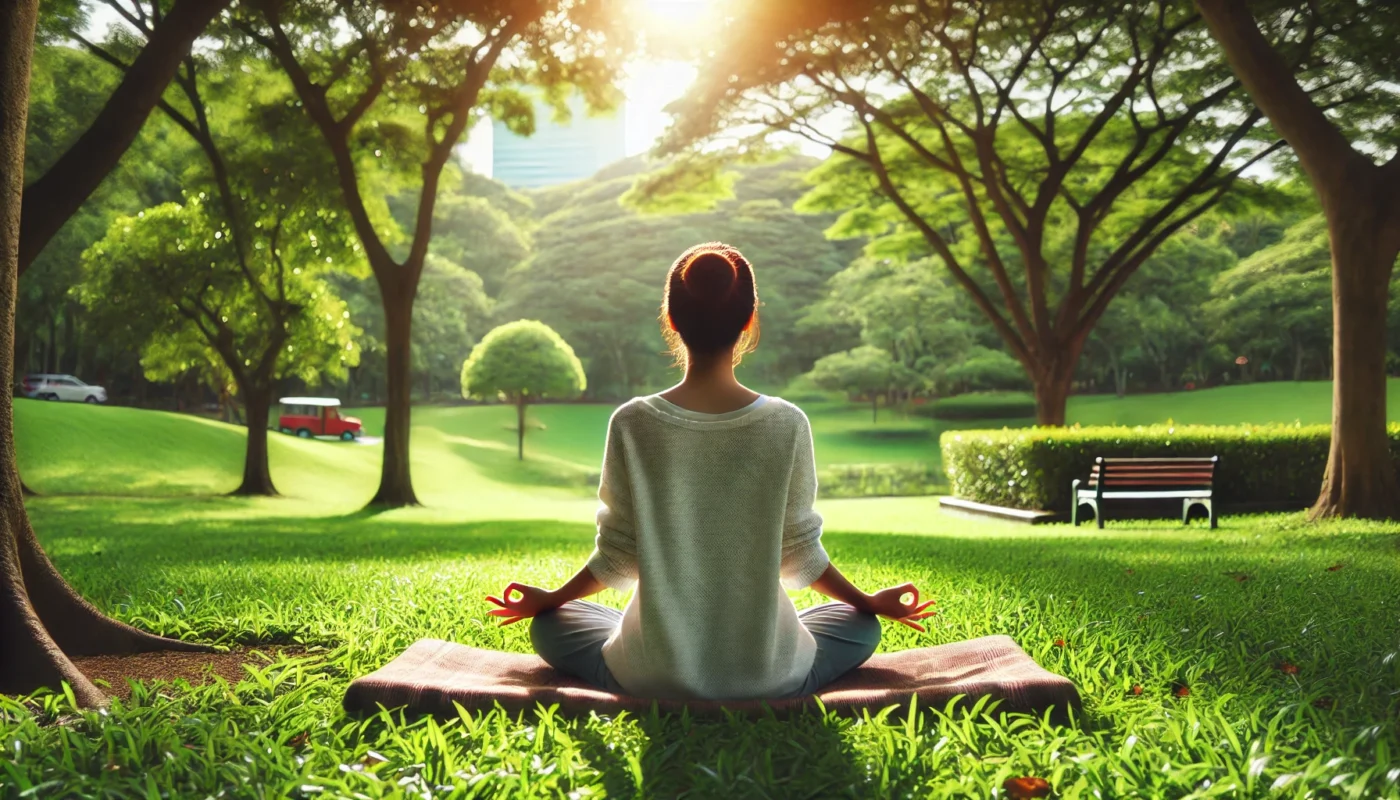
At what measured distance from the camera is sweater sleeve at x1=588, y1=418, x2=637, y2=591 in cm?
270

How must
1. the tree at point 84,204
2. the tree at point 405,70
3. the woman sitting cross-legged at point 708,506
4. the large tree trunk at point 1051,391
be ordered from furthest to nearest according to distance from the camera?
the tree at point 84,204 → the large tree trunk at point 1051,391 → the tree at point 405,70 → the woman sitting cross-legged at point 708,506

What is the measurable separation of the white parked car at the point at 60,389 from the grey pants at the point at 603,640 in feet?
108

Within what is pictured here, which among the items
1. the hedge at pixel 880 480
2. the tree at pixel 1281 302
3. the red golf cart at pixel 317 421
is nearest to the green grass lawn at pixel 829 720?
the hedge at pixel 880 480

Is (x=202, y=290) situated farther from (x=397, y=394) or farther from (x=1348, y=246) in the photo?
(x=1348, y=246)

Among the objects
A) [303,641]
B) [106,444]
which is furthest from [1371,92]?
[106,444]

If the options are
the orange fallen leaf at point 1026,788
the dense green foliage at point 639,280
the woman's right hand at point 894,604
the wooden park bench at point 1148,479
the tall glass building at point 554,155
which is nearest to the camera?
the orange fallen leaf at point 1026,788

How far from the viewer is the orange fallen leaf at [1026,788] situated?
2230 mm

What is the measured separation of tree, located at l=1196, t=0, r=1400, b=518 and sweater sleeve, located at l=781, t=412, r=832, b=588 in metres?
7.89

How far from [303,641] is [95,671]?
726mm

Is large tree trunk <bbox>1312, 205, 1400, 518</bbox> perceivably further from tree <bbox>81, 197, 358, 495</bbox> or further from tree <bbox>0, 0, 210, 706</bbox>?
tree <bbox>81, 197, 358, 495</bbox>

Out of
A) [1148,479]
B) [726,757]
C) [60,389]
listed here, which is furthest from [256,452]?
[726,757]

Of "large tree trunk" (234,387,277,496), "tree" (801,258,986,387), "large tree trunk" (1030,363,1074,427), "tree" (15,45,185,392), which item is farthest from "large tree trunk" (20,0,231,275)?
"tree" (801,258,986,387)

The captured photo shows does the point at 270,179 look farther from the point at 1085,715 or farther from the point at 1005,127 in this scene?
the point at 1085,715

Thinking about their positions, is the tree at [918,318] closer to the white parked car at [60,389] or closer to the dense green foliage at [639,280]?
the dense green foliage at [639,280]
